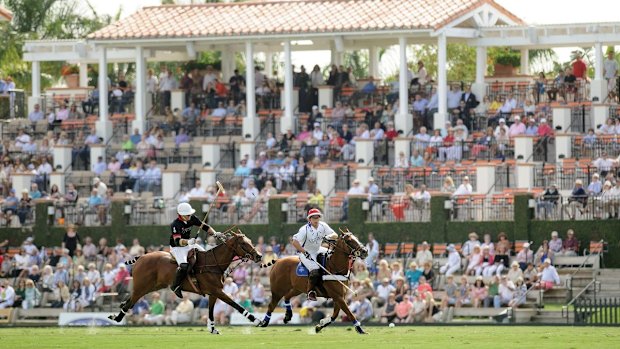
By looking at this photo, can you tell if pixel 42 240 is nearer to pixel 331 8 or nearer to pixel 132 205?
pixel 132 205

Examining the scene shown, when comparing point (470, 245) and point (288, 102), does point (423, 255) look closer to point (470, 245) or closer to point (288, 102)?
point (470, 245)

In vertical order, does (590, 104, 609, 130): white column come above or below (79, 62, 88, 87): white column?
below

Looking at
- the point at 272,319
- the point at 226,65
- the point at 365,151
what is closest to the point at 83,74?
the point at 226,65

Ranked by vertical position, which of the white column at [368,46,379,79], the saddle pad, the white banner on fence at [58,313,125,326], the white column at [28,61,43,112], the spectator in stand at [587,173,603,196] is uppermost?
the white column at [368,46,379,79]

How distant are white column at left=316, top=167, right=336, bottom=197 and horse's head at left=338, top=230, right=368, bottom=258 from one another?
18536 mm

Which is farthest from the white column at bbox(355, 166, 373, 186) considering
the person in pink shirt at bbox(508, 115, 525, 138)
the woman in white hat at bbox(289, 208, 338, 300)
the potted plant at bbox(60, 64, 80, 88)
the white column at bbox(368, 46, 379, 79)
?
the woman in white hat at bbox(289, 208, 338, 300)

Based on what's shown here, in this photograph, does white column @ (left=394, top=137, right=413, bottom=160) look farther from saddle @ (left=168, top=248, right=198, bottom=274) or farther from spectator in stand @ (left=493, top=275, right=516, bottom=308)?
saddle @ (left=168, top=248, right=198, bottom=274)

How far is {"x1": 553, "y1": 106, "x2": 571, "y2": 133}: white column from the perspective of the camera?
5312 centimetres

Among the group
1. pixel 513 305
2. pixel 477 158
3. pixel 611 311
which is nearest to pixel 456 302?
pixel 513 305

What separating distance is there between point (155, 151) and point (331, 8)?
7248 mm

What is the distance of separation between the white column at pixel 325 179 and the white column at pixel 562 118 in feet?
20.4

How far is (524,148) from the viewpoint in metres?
51.7

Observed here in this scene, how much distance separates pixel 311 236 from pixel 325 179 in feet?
60.0

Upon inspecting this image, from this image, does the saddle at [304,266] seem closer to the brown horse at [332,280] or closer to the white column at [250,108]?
the brown horse at [332,280]
